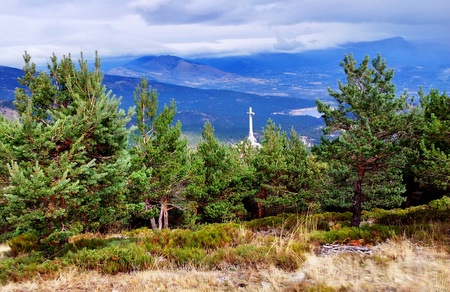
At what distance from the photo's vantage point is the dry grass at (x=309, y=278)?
6145mm

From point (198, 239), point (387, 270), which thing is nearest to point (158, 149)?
point (198, 239)

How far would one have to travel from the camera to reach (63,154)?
8727mm

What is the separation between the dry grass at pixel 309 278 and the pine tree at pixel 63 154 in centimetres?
183

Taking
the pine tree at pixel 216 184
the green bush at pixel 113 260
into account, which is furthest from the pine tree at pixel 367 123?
the pine tree at pixel 216 184

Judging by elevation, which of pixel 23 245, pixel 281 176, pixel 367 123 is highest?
pixel 367 123

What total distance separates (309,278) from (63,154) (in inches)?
258

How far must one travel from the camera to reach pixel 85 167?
351 inches

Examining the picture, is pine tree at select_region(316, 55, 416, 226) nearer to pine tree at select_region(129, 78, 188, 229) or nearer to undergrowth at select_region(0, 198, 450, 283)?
undergrowth at select_region(0, 198, 450, 283)

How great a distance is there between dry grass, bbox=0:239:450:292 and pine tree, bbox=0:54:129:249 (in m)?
1.83

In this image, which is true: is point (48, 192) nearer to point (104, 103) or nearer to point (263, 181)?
point (104, 103)

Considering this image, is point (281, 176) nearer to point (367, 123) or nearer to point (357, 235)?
point (367, 123)

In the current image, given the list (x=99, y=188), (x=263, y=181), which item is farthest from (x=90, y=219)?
(x=263, y=181)

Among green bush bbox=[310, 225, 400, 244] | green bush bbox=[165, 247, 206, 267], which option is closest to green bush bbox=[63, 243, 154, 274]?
green bush bbox=[165, 247, 206, 267]

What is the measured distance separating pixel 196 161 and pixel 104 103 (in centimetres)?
1679
